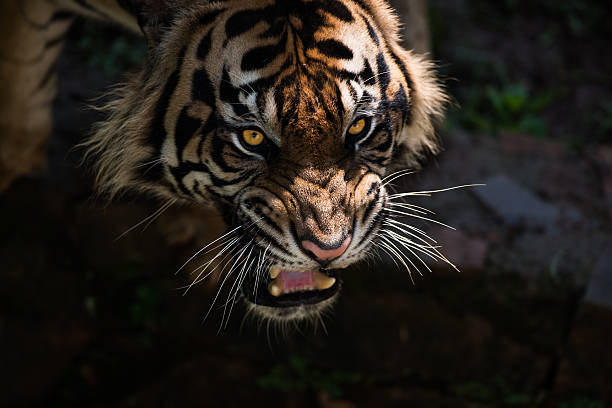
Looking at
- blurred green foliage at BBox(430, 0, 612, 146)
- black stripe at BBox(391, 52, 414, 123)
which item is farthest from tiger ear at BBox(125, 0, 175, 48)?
blurred green foliage at BBox(430, 0, 612, 146)

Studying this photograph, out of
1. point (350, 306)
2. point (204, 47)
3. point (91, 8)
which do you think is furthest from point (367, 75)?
point (350, 306)

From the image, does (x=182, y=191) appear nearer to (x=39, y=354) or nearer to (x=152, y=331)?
(x=152, y=331)

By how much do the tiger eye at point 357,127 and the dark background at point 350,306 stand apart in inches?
38.3

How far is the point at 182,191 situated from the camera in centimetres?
245

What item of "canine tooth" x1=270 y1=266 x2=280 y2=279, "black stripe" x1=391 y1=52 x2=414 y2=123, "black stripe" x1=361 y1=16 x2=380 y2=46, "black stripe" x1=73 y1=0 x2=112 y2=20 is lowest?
"canine tooth" x1=270 y1=266 x2=280 y2=279

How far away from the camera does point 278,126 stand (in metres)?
2.04

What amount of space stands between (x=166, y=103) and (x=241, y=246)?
539 millimetres

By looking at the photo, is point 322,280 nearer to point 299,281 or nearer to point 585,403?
point 299,281

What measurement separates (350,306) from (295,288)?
128 cm

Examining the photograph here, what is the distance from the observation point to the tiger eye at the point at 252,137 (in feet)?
6.89

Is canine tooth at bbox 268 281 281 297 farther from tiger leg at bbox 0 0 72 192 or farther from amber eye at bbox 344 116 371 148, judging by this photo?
tiger leg at bbox 0 0 72 192

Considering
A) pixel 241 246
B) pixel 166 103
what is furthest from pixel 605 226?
pixel 166 103

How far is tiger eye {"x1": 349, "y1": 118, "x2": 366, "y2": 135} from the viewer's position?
84.7 inches

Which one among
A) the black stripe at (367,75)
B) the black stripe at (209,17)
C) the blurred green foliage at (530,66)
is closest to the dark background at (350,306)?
the blurred green foliage at (530,66)
